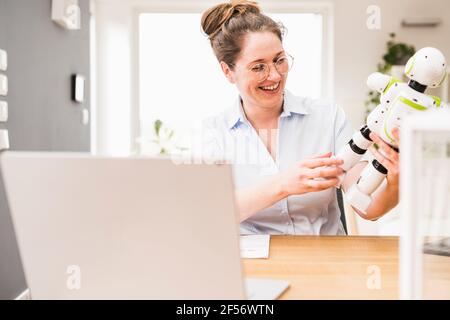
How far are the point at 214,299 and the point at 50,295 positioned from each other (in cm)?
22

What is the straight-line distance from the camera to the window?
4.51m

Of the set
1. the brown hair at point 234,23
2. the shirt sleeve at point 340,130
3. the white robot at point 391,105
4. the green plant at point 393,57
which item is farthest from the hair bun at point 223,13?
the green plant at point 393,57

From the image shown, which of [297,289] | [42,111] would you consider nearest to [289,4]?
[42,111]

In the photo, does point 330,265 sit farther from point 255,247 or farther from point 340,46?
point 340,46

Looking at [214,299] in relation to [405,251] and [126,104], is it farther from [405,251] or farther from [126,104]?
[126,104]

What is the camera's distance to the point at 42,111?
2.65 m

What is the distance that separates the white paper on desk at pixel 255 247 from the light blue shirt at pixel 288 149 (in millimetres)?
205

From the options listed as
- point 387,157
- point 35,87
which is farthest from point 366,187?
point 35,87

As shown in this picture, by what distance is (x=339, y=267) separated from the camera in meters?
1.01

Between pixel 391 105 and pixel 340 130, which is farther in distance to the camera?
pixel 340 130

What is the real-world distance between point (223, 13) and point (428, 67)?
2.42 feet

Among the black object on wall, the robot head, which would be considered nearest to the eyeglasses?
the robot head

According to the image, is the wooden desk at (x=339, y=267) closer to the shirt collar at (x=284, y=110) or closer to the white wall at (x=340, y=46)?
the shirt collar at (x=284, y=110)

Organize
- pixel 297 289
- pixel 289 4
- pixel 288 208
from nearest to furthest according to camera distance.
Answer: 1. pixel 297 289
2. pixel 288 208
3. pixel 289 4
